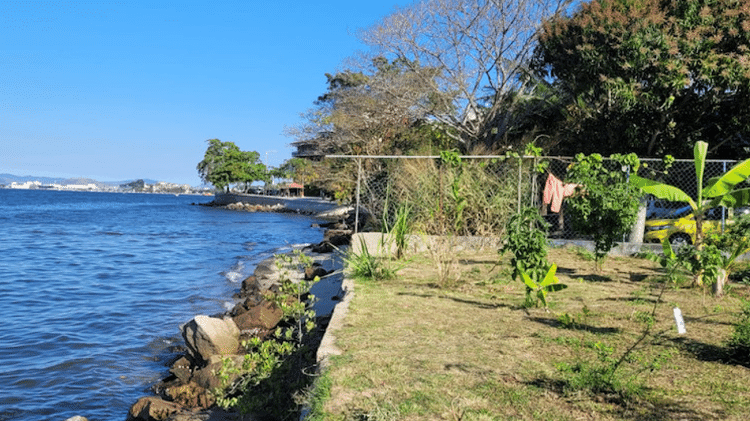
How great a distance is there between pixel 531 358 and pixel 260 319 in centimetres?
610

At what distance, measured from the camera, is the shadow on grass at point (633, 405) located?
419 cm

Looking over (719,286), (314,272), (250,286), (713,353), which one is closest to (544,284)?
(713,353)

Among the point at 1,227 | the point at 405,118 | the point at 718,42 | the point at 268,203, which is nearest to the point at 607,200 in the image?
the point at 718,42

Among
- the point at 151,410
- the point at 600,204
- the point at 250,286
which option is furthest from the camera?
the point at 250,286

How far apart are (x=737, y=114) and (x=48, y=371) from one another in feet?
61.2

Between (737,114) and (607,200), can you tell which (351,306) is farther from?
(737,114)

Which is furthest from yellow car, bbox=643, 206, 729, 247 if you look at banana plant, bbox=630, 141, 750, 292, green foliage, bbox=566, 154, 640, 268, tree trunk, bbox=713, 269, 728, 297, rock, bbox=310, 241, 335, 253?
rock, bbox=310, 241, 335, 253

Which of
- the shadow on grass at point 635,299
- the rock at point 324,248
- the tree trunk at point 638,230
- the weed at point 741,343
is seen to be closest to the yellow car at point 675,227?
the tree trunk at point 638,230

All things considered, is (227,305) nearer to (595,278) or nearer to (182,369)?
(182,369)

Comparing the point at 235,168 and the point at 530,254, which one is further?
the point at 235,168

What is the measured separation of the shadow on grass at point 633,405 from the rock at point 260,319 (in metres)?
6.45

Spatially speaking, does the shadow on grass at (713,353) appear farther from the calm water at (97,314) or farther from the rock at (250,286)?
the rock at (250,286)

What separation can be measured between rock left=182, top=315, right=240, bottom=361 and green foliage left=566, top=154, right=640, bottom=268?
5.84m

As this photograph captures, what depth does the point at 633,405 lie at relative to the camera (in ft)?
14.4
